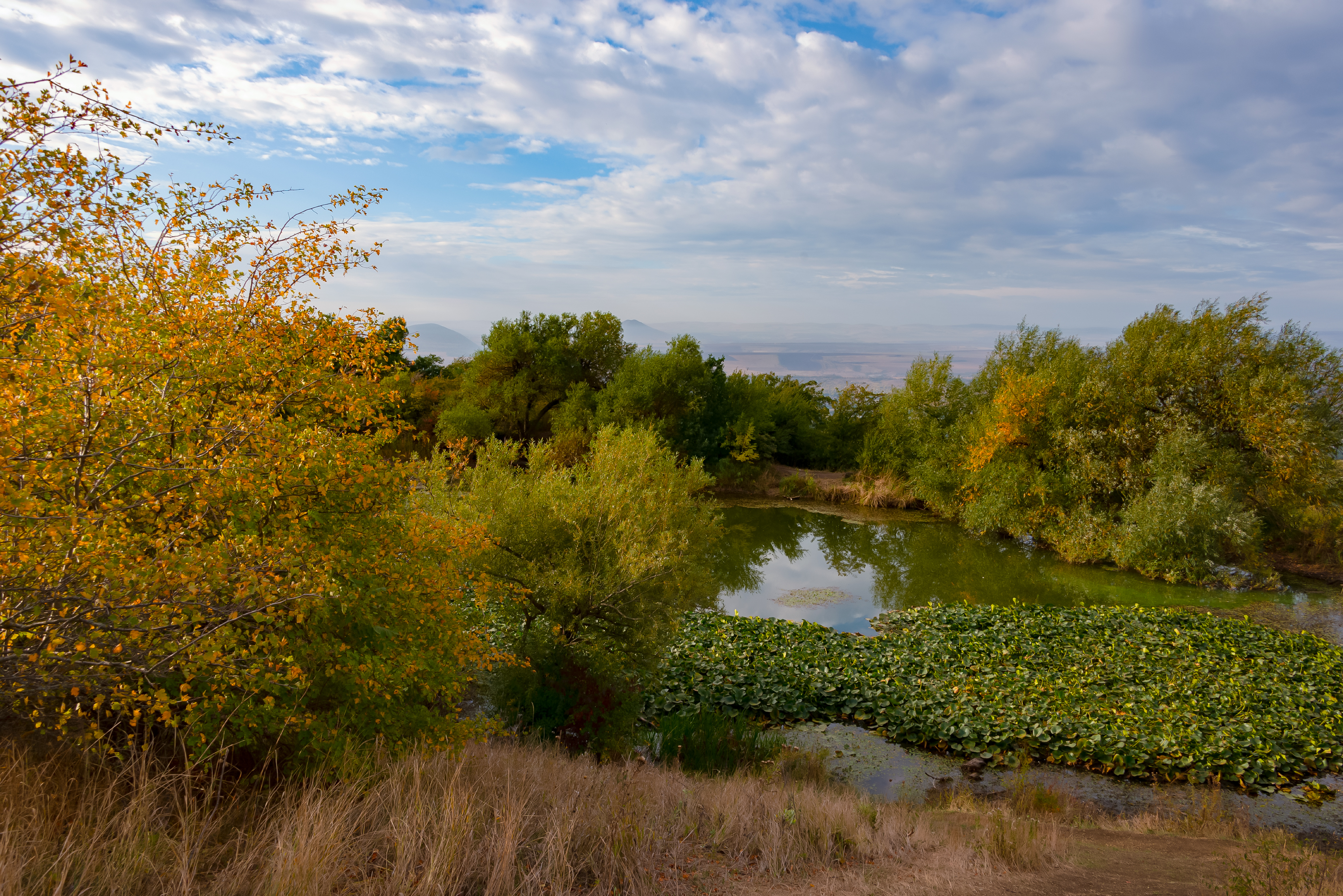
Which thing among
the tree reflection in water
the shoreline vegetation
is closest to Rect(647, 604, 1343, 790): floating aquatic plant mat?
the shoreline vegetation

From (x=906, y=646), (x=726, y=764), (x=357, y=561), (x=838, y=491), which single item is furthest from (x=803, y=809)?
(x=838, y=491)

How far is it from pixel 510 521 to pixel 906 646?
8.53 meters

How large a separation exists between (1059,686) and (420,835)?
10.9 m

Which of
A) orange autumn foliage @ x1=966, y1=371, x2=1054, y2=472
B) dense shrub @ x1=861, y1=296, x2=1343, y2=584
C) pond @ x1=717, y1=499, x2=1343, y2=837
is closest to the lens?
pond @ x1=717, y1=499, x2=1343, y2=837

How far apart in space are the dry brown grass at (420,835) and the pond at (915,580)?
1068 centimetres

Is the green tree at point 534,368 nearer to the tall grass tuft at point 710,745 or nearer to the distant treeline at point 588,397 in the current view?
the distant treeline at point 588,397

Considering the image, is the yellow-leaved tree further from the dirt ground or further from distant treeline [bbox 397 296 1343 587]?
distant treeline [bbox 397 296 1343 587]

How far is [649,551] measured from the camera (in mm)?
9844

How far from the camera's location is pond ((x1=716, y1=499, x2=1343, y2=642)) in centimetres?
1719

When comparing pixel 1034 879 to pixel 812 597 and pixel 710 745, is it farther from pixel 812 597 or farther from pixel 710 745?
pixel 812 597

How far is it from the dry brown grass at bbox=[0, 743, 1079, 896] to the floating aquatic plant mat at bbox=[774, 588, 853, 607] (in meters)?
11.9

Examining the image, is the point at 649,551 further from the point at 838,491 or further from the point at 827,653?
the point at 838,491

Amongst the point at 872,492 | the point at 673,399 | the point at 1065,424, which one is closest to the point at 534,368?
the point at 673,399

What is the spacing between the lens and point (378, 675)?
4945mm
